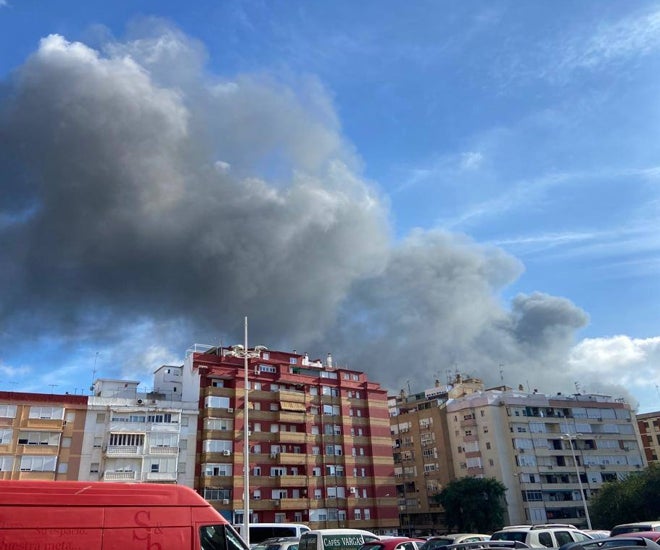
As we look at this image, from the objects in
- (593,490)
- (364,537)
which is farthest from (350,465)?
(364,537)

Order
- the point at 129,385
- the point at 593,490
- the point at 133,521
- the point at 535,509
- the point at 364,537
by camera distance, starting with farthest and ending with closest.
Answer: the point at 593,490 → the point at 535,509 → the point at 129,385 → the point at 364,537 → the point at 133,521

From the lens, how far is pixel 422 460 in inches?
3622

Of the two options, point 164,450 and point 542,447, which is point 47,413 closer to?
point 164,450

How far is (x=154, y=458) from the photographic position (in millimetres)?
62406

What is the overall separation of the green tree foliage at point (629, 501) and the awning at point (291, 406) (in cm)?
3728

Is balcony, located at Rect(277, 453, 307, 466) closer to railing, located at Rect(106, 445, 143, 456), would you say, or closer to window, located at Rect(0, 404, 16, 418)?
railing, located at Rect(106, 445, 143, 456)

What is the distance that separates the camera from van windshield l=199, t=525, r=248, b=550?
394 inches

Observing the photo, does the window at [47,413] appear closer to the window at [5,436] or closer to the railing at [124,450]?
the window at [5,436]

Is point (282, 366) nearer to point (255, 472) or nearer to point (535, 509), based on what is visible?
point (255, 472)

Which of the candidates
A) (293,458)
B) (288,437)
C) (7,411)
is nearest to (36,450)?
(7,411)

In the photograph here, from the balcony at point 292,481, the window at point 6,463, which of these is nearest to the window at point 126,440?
the window at point 6,463

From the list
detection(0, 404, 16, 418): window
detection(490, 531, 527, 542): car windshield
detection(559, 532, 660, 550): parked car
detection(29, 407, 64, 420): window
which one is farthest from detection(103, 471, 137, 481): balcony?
detection(559, 532, 660, 550): parked car

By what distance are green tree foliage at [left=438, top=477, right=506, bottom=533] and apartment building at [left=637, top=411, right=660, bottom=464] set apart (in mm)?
57271

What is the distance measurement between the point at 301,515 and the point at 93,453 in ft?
83.0
